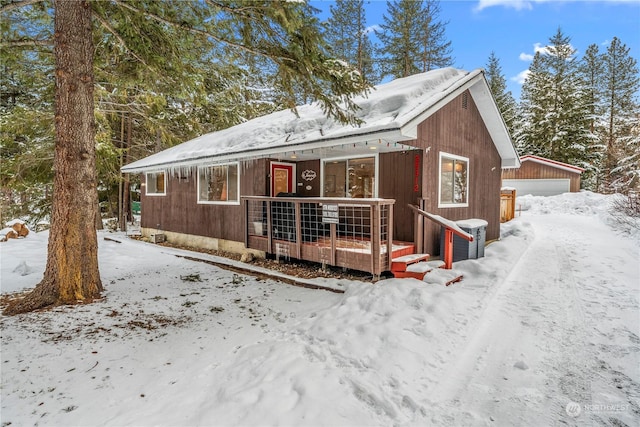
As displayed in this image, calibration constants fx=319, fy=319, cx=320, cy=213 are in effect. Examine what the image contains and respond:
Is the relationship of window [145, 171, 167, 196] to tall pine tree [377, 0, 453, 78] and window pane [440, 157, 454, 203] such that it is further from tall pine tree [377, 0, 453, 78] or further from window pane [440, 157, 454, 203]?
tall pine tree [377, 0, 453, 78]

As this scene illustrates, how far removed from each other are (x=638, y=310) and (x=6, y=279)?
965 centimetres

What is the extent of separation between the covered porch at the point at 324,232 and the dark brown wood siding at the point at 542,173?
18.8m

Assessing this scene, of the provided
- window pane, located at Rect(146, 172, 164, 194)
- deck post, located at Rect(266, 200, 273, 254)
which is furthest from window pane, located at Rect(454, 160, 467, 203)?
window pane, located at Rect(146, 172, 164, 194)

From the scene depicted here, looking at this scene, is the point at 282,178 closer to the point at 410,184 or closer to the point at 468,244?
the point at 410,184

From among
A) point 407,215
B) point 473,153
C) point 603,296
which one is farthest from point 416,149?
point 603,296

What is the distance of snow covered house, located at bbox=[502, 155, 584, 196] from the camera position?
19250 mm

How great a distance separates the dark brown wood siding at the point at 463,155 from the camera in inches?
243

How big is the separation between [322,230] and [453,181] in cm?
316

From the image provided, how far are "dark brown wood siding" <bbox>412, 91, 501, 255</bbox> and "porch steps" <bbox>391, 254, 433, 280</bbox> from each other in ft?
3.55

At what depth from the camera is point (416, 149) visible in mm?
6066

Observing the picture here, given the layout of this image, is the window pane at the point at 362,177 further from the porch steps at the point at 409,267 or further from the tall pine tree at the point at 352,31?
the tall pine tree at the point at 352,31

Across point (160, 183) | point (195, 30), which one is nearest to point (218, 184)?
point (160, 183)

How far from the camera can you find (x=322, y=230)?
22.3 ft

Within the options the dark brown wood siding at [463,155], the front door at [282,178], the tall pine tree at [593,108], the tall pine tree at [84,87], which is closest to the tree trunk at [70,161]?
the tall pine tree at [84,87]
